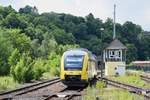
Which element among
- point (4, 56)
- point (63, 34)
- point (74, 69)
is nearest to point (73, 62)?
point (74, 69)

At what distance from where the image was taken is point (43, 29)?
143000mm

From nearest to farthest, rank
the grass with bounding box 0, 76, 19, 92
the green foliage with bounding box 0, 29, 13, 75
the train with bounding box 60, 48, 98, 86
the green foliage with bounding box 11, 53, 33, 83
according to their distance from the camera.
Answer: the grass with bounding box 0, 76, 19, 92
the train with bounding box 60, 48, 98, 86
the green foliage with bounding box 11, 53, 33, 83
the green foliage with bounding box 0, 29, 13, 75

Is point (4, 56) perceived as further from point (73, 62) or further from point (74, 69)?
point (74, 69)

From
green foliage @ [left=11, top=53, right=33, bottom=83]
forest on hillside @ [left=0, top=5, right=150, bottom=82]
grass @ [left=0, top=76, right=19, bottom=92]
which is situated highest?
forest on hillside @ [left=0, top=5, right=150, bottom=82]

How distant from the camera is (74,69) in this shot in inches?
1344

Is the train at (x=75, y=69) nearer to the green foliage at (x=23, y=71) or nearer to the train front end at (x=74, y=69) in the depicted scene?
the train front end at (x=74, y=69)

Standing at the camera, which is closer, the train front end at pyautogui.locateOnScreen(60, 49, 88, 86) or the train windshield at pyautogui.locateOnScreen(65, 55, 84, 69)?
the train front end at pyautogui.locateOnScreen(60, 49, 88, 86)

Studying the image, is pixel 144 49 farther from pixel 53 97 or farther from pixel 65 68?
pixel 53 97

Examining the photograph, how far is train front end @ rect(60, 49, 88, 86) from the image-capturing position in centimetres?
3391

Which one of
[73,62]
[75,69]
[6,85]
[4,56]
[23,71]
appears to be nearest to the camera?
[75,69]

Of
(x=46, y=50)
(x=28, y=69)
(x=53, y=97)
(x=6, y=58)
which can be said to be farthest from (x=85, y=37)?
(x=53, y=97)

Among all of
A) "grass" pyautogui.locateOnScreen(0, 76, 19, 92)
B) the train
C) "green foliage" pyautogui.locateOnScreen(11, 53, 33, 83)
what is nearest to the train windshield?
the train

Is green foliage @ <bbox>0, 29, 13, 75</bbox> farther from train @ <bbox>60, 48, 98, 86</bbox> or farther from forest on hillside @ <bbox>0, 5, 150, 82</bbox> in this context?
forest on hillside @ <bbox>0, 5, 150, 82</bbox>

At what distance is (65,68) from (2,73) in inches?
739
